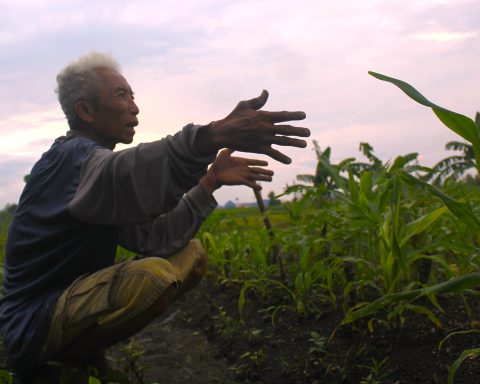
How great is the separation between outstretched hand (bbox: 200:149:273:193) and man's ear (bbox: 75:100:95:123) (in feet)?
1.63

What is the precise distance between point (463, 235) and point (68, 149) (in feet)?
4.76

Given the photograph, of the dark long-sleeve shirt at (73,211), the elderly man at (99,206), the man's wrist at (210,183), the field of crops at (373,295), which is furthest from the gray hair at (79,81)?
the field of crops at (373,295)

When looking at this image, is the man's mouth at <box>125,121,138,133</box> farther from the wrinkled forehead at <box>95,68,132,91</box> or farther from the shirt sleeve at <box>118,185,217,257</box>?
the shirt sleeve at <box>118,185,217,257</box>

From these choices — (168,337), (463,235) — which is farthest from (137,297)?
(168,337)

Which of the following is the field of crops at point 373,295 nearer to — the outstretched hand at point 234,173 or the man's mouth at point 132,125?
the outstretched hand at point 234,173

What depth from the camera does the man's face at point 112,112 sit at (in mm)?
2457

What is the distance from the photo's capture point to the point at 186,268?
2.67m

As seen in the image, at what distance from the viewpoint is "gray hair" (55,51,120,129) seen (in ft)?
8.10

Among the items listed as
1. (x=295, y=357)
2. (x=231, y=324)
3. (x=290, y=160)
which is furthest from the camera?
(x=231, y=324)

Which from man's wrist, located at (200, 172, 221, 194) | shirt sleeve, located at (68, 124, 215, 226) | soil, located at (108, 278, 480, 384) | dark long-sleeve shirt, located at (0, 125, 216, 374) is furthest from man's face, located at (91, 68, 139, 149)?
soil, located at (108, 278, 480, 384)

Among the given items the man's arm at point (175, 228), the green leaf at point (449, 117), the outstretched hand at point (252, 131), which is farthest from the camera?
the man's arm at point (175, 228)

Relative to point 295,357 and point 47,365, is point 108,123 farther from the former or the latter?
point 295,357

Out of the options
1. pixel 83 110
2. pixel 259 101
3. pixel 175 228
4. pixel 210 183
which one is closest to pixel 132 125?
pixel 83 110

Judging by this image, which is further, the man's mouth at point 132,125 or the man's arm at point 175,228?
the man's arm at point 175,228
